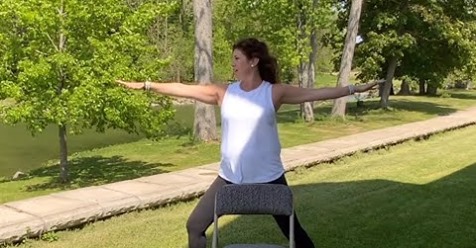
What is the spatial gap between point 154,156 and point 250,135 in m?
9.80

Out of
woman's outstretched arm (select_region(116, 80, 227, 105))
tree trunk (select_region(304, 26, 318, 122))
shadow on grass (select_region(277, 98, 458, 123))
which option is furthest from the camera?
shadow on grass (select_region(277, 98, 458, 123))

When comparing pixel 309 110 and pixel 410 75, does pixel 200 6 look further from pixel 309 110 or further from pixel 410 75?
pixel 410 75

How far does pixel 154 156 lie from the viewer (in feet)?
44.4

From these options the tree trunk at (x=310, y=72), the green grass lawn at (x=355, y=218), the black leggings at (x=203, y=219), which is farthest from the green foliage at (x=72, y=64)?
the tree trunk at (x=310, y=72)

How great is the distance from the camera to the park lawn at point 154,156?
10148 mm

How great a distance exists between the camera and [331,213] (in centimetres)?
684

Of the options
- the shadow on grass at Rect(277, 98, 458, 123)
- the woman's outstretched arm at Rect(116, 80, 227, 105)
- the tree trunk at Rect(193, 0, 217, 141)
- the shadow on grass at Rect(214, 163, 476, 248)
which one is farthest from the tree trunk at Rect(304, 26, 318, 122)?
the woman's outstretched arm at Rect(116, 80, 227, 105)

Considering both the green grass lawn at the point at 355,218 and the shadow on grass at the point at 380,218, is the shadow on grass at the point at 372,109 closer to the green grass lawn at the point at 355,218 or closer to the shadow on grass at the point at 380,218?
the green grass lawn at the point at 355,218

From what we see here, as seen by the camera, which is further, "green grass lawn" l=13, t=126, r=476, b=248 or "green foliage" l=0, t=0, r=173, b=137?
"green foliage" l=0, t=0, r=173, b=137

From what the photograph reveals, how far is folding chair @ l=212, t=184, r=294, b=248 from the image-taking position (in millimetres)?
3807

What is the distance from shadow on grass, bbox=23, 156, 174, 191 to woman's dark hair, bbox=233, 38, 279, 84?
6.35 meters

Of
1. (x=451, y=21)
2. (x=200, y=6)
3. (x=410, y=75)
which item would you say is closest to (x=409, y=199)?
(x=200, y=6)

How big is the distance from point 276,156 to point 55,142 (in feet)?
60.2

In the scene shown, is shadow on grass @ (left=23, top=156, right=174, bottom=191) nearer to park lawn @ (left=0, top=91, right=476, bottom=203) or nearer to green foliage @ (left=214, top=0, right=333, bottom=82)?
park lawn @ (left=0, top=91, right=476, bottom=203)
